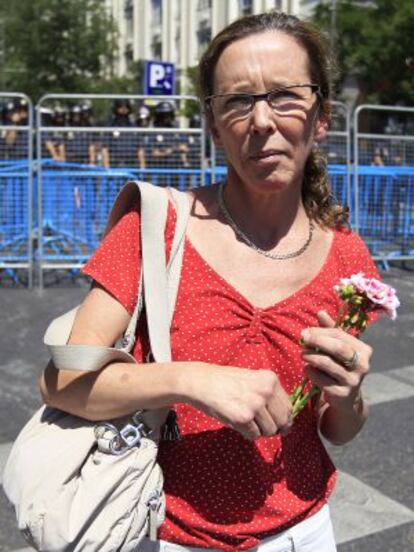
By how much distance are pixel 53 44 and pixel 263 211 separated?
122 feet

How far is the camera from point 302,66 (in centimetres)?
154

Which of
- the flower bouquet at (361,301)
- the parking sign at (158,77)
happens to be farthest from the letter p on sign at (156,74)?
the flower bouquet at (361,301)

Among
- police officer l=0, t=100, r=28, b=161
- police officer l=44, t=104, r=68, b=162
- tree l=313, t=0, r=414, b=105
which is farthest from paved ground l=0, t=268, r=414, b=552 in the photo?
tree l=313, t=0, r=414, b=105

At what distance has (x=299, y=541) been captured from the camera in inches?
62.9

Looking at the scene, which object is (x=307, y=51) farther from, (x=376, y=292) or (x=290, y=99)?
(x=376, y=292)

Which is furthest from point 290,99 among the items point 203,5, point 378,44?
point 203,5

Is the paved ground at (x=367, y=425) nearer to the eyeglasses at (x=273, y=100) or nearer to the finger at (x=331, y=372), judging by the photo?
the finger at (x=331, y=372)

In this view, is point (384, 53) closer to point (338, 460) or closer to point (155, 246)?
point (338, 460)

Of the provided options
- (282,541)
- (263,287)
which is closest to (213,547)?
(282,541)

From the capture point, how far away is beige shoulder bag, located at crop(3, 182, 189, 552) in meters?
1.31

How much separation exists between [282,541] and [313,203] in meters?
0.74

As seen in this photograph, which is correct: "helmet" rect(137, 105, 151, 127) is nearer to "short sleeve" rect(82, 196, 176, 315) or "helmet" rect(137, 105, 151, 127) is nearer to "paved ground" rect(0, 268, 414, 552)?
"paved ground" rect(0, 268, 414, 552)

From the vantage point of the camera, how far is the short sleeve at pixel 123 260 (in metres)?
1.45

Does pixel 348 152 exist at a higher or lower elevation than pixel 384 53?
lower
